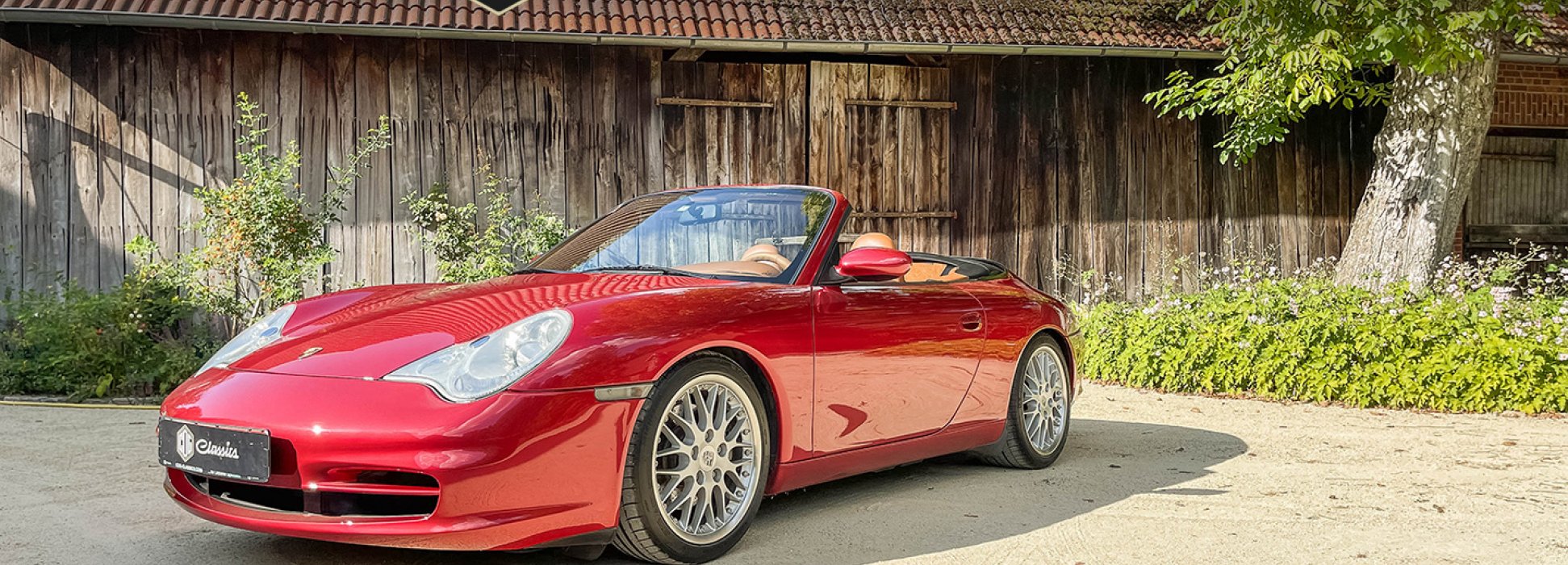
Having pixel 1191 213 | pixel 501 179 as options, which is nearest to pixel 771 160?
pixel 501 179

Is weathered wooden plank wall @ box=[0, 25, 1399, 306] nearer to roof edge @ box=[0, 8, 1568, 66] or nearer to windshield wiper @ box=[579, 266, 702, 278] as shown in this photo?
roof edge @ box=[0, 8, 1568, 66]

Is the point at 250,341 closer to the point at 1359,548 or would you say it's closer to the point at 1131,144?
the point at 1359,548

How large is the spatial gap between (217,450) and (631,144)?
7640 mm

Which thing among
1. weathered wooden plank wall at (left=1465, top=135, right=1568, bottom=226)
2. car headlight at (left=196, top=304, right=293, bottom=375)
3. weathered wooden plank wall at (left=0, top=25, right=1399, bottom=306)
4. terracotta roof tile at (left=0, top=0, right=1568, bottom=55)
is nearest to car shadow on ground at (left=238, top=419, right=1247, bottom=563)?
car headlight at (left=196, top=304, right=293, bottom=375)

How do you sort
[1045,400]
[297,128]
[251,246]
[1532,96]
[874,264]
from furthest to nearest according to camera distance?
[1532,96], [297,128], [251,246], [1045,400], [874,264]

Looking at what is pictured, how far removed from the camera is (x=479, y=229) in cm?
1112

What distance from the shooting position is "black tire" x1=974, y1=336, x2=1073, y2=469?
6.02m

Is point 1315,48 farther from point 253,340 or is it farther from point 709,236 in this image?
point 253,340

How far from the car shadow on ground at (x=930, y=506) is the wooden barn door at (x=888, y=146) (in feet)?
16.0

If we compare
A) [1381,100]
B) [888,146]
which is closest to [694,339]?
Answer: [888,146]

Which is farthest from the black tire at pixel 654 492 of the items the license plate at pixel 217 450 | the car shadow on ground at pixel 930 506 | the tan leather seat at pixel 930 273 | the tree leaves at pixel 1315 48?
the tree leaves at pixel 1315 48

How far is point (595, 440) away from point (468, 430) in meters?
0.37

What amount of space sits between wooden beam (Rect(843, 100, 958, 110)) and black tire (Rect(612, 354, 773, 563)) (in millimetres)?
7647

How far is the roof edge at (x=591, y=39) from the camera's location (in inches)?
380
